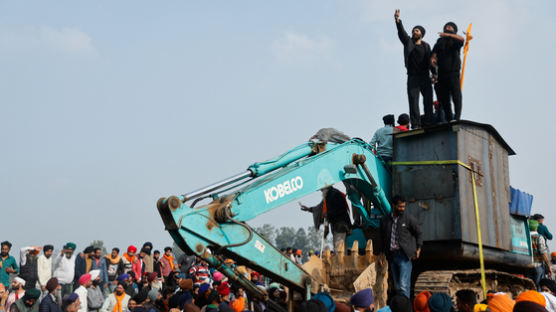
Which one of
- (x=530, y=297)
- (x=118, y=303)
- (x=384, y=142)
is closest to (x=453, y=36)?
(x=384, y=142)

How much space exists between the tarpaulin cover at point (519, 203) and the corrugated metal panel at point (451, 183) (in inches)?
30.9

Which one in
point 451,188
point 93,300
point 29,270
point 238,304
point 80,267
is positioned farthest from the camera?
point 80,267

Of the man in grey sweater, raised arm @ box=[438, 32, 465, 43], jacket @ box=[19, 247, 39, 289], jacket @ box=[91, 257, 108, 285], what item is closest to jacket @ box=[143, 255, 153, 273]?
jacket @ box=[91, 257, 108, 285]

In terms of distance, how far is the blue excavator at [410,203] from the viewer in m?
7.27

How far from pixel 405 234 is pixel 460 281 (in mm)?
1305

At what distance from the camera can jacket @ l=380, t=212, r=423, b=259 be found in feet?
29.3

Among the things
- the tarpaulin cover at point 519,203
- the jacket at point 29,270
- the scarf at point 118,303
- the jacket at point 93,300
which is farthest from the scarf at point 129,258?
the tarpaulin cover at point 519,203

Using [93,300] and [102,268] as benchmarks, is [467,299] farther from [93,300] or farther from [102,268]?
[102,268]

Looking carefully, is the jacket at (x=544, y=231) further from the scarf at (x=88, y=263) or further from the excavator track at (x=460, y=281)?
the scarf at (x=88, y=263)

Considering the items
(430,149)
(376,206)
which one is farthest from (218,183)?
(430,149)

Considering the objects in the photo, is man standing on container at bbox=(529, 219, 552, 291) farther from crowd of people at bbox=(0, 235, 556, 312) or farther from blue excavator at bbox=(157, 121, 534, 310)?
blue excavator at bbox=(157, 121, 534, 310)

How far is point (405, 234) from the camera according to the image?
900 cm

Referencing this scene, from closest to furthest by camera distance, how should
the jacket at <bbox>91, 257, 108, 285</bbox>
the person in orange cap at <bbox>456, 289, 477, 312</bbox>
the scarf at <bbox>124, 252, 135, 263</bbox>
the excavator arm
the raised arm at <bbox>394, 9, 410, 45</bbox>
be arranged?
1. the person in orange cap at <bbox>456, 289, 477, 312</bbox>
2. the excavator arm
3. the raised arm at <bbox>394, 9, 410, 45</bbox>
4. the jacket at <bbox>91, 257, 108, 285</bbox>
5. the scarf at <bbox>124, 252, 135, 263</bbox>

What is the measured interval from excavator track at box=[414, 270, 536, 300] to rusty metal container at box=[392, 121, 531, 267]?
0.25m
